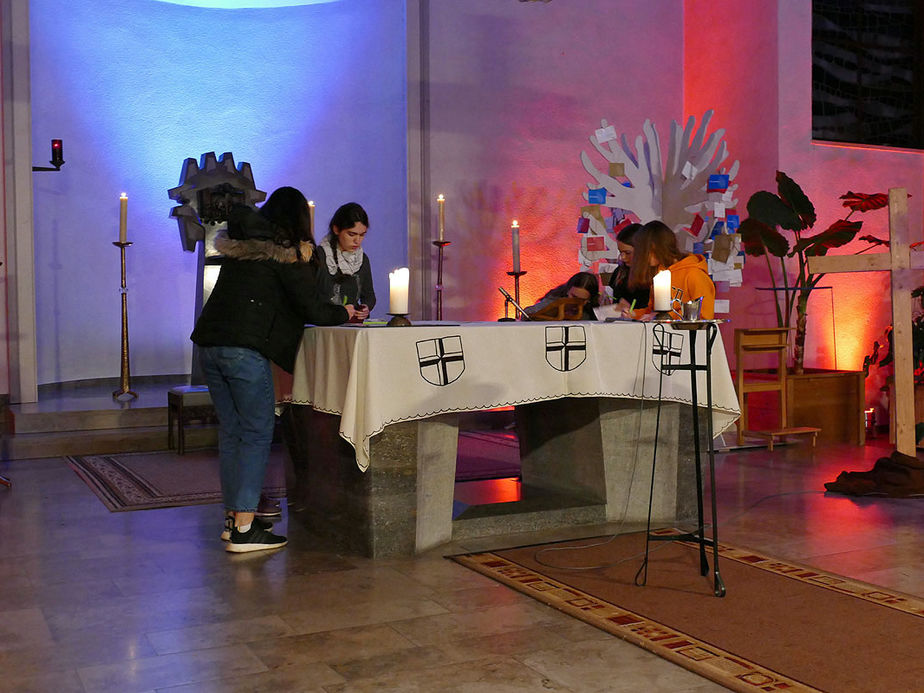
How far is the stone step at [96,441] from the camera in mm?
6305

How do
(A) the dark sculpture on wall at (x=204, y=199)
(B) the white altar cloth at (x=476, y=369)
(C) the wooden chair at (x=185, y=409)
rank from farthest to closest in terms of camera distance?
(A) the dark sculpture on wall at (x=204, y=199), (C) the wooden chair at (x=185, y=409), (B) the white altar cloth at (x=476, y=369)

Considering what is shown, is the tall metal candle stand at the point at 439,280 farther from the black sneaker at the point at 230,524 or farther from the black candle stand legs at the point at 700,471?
the black candle stand legs at the point at 700,471

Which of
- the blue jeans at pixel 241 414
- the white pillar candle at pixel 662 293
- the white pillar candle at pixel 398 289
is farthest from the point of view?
the blue jeans at pixel 241 414

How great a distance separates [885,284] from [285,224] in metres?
6.01

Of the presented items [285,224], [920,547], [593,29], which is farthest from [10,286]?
[920,547]

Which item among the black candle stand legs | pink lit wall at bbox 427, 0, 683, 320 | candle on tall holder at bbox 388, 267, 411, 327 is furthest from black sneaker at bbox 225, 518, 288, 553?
pink lit wall at bbox 427, 0, 683, 320

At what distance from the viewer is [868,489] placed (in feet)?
16.9

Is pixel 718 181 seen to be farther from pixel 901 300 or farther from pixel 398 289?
pixel 398 289

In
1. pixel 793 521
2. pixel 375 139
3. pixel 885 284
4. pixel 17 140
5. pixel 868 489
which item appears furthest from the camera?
pixel 375 139

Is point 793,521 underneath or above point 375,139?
underneath

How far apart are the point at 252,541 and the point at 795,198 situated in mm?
4885

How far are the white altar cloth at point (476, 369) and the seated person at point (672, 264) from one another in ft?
0.73

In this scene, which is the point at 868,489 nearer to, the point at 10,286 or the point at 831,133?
the point at 831,133

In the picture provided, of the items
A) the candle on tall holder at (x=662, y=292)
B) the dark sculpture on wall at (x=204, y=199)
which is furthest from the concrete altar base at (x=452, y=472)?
the dark sculpture on wall at (x=204, y=199)
